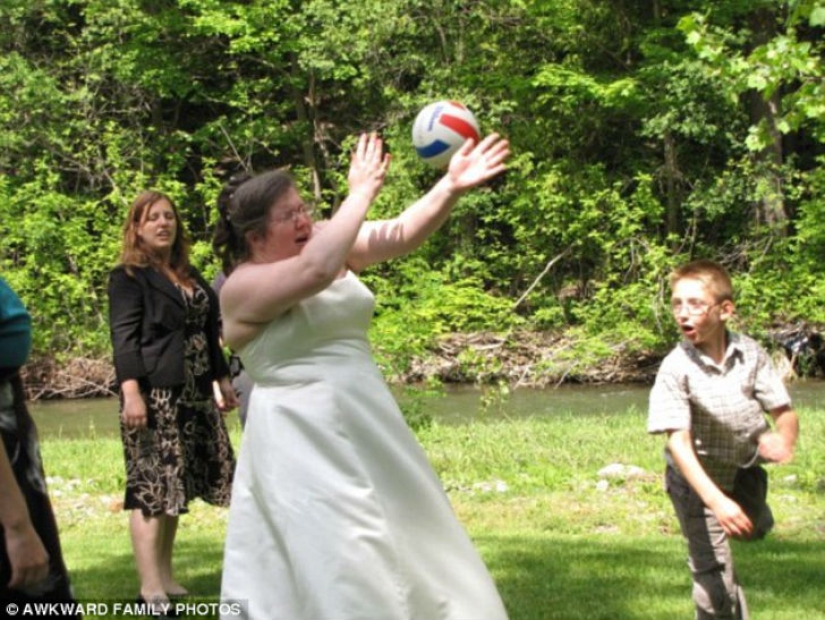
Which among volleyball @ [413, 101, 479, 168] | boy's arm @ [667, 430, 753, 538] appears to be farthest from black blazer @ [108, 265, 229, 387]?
boy's arm @ [667, 430, 753, 538]

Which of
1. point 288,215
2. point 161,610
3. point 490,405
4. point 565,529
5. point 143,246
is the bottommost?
point 490,405

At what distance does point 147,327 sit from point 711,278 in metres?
2.84

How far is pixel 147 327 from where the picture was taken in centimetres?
662

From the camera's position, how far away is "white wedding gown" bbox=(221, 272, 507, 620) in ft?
14.1

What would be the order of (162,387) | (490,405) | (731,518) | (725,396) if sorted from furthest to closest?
1. (490,405)
2. (162,387)
3. (725,396)
4. (731,518)

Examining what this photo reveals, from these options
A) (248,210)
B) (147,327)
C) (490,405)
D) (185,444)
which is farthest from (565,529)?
(490,405)

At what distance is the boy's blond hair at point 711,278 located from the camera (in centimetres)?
517

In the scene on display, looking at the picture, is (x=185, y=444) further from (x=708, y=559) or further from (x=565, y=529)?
(x=565, y=529)

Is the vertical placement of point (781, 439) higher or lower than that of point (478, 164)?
lower

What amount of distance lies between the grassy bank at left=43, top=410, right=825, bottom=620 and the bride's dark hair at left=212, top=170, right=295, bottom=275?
8.23ft

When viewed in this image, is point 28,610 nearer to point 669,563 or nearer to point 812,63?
point 669,563

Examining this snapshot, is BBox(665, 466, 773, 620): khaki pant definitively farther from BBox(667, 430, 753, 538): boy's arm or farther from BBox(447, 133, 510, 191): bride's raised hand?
BBox(447, 133, 510, 191): bride's raised hand

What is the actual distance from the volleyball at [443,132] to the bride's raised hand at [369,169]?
0.75m

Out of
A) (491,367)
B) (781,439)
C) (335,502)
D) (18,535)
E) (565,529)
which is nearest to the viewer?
(18,535)
